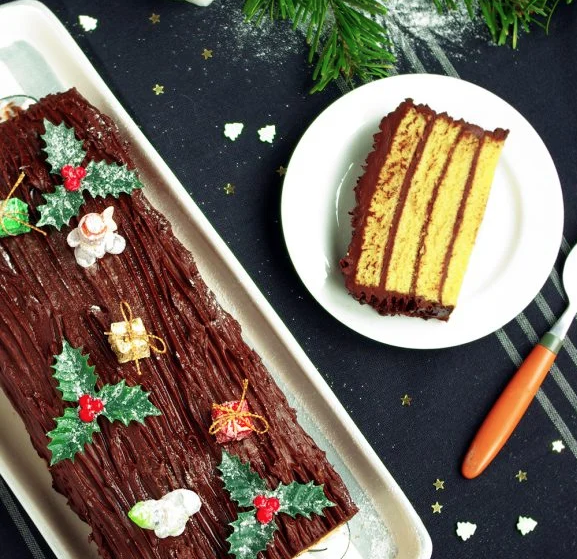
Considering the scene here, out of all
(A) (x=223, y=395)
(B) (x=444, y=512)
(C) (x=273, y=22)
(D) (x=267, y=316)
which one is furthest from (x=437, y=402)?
(C) (x=273, y=22)

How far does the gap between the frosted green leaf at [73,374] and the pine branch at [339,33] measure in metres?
1.36

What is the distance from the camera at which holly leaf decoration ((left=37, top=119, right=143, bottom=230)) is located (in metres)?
2.35

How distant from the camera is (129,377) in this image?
2.31 meters

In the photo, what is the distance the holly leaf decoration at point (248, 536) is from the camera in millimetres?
2203

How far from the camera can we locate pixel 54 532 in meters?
2.52

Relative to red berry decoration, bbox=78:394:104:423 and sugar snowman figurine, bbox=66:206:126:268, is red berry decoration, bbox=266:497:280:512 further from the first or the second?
sugar snowman figurine, bbox=66:206:126:268

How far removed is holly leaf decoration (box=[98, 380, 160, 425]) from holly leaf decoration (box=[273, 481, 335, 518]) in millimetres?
453

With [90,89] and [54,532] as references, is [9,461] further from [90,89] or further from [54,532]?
[90,89]

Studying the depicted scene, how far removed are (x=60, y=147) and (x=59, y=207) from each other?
199mm

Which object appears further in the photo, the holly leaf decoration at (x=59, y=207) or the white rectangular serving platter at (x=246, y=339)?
the white rectangular serving platter at (x=246, y=339)

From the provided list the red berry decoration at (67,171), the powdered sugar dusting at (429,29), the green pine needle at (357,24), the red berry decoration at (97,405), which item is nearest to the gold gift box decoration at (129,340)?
the red berry decoration at (97,405)

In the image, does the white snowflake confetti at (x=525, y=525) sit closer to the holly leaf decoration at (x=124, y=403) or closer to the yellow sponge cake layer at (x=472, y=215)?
the yellow sponge cake layer at (x=472, y=215)

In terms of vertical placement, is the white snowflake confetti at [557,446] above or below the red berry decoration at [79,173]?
below

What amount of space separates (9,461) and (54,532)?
0.94 ft
